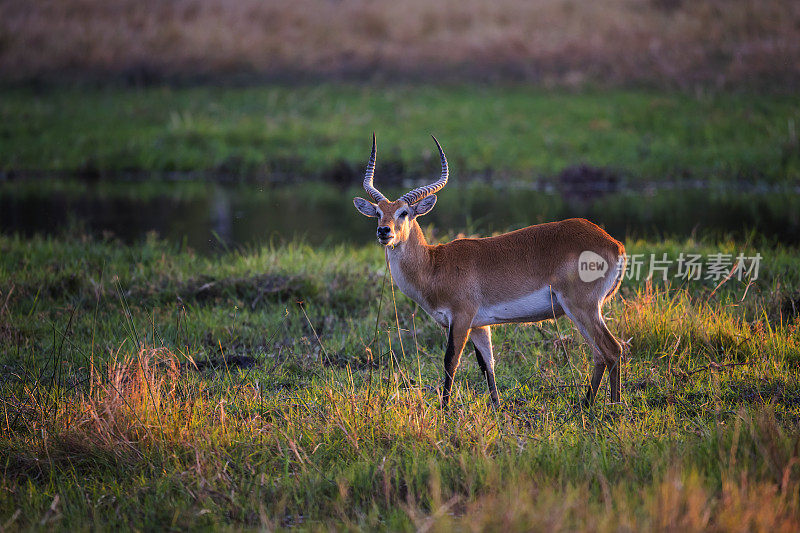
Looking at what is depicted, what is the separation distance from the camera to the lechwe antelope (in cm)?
559

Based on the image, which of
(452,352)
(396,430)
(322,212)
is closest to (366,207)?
(452,352)

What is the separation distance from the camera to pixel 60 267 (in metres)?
9.17

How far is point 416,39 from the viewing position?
26484 mm

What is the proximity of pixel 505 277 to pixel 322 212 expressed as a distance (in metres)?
9.67

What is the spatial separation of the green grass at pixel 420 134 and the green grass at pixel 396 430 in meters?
10.6

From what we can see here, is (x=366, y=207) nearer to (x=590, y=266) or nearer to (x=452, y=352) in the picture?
(x=452, y=352)

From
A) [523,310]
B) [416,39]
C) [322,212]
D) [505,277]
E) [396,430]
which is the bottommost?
[322,212]

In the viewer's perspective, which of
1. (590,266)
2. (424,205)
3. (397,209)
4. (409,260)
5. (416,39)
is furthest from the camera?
(416,39)

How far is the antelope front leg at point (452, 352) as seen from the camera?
565 cm

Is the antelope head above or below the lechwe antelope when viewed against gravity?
above

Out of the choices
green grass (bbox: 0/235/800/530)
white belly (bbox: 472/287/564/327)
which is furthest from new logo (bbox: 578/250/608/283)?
green grass (bbox: 0/235/800/530)

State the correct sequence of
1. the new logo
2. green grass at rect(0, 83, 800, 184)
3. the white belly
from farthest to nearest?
green grass at rect(0, 83, 800, 184)
the white belly
the new logo

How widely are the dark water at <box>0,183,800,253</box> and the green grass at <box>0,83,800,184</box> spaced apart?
117 cm

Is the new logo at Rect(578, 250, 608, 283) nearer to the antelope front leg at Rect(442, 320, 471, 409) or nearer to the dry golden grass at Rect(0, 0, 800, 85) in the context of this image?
the antelope front leg at Rect(442, 320, 471, 409)
